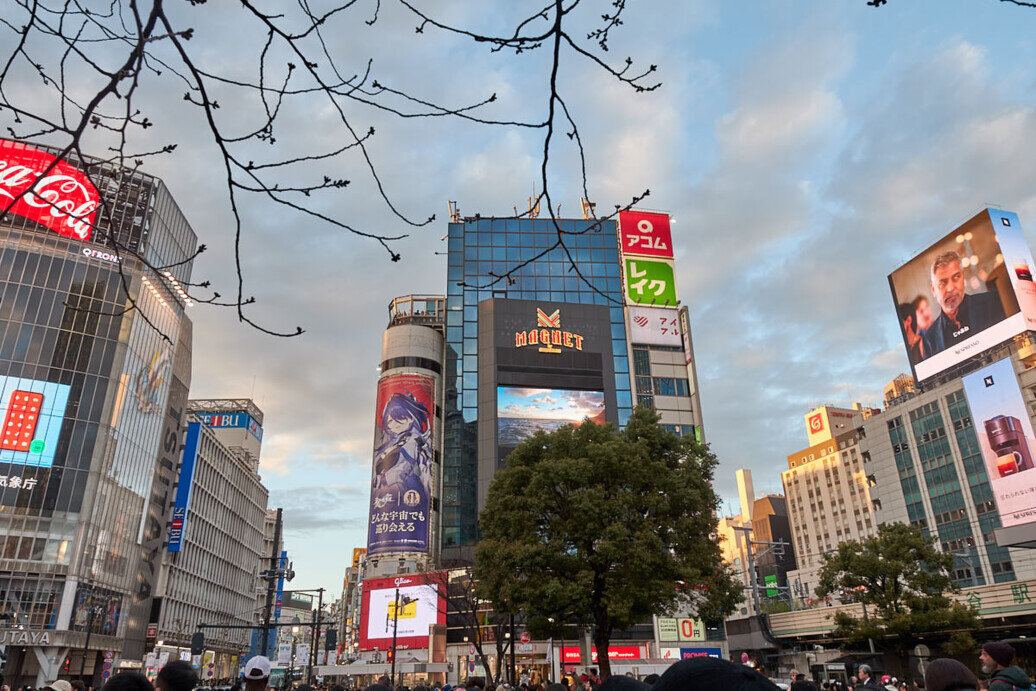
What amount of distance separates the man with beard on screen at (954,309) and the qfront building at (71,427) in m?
55.7

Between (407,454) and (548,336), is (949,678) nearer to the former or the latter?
A: (407,454)

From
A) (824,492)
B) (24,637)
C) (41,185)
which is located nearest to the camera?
(24,637)

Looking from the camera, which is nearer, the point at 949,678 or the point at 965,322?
the point at 949,678

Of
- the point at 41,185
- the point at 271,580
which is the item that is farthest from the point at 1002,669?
the point at 41,185

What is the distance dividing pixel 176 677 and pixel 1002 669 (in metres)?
4.96

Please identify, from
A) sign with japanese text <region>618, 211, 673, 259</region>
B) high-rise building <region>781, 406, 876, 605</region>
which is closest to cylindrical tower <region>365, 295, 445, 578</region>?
sign with japanese text <region>618, 211, 673, 259</region>

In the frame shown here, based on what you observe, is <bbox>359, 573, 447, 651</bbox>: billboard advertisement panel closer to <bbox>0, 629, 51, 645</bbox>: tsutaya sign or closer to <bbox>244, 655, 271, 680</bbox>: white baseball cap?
<bbox>0, 629, 51, 645</bbox>: tsutaya sign

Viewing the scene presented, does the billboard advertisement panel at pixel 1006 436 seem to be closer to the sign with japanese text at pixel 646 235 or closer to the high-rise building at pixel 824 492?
the sign with japanese text at pixel 646 235

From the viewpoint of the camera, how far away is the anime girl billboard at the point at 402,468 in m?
57.7

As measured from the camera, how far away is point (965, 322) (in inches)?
2024

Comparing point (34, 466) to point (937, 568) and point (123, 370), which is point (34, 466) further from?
point (937, 568)

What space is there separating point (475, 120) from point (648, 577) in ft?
62.9

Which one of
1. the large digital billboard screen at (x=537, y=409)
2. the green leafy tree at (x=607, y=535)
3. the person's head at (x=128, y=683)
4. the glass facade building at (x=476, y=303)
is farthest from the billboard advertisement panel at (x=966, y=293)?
the person's head at (x=128, y=683)

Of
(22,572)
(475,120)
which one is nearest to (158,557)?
(22,572)
